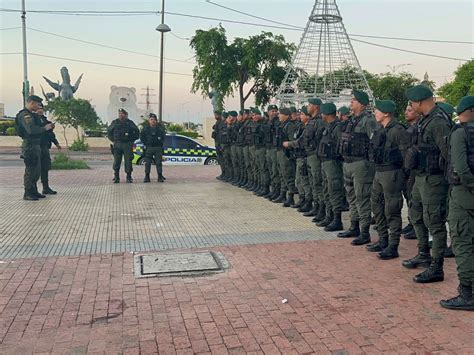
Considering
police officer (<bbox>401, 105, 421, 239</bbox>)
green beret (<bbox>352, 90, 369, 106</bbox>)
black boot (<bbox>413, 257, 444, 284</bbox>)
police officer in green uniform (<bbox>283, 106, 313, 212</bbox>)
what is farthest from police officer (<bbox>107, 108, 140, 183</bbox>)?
black boot (<bbox>413, 257, 444, 284</bbox>)

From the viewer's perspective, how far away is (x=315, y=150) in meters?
6.77

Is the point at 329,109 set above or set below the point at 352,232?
above

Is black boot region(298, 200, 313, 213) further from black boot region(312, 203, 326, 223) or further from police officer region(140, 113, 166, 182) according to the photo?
police officer region(140, 113, 166, 182)

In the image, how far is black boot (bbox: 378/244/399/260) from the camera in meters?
5.01

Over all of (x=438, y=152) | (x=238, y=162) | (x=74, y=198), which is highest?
(x=438, y=152)

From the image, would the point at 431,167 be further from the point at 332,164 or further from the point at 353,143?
the point at 332,164

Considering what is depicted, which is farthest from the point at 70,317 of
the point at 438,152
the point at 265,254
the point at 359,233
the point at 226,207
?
the point at 226,207

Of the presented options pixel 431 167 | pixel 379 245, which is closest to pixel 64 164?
pixel 379 245

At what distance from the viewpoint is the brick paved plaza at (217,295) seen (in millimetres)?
3125

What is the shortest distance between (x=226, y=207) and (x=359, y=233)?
284 centimetres

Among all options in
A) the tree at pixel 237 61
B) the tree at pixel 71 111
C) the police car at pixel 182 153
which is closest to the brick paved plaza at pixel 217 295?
the police car at pixel 182 153

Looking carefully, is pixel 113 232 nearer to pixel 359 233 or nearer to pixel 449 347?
pixel 359 233

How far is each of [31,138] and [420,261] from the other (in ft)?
22.9

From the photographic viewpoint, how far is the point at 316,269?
4.65 metres
